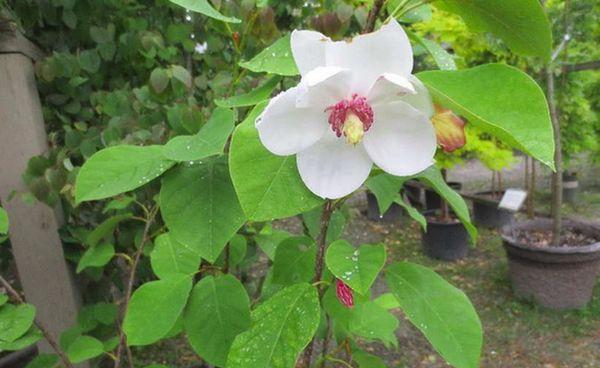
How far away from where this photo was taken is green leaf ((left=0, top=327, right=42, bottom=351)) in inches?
31.9

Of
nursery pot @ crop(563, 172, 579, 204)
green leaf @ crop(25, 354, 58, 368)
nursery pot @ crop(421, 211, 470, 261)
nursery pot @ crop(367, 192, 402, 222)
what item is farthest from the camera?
nursery pot @ crop(563, 172, 579, 204)

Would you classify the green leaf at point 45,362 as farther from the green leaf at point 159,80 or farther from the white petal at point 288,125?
the white petal at point 288,125

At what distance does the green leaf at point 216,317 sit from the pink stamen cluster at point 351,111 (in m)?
0.35

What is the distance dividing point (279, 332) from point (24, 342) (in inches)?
21.0

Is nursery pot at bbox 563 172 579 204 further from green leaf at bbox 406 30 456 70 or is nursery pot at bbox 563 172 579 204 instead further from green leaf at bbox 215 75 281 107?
green leaf at bbox 215 75 281 107

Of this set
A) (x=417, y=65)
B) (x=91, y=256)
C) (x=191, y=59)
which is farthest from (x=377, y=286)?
(x=91, y=256)

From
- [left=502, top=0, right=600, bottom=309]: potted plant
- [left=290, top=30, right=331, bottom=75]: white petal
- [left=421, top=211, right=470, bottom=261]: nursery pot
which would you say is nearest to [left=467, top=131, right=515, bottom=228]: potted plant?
[left=421, top=211, right=470, bottom=261]: nursery pot

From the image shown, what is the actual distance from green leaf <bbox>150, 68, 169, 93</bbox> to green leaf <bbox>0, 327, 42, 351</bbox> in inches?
20.9

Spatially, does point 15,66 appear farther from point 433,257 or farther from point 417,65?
point 433,257

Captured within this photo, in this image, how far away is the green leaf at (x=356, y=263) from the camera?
0.52 meters

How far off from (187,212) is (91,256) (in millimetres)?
686

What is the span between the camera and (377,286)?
3.00 m

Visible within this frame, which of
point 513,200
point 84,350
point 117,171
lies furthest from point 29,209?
point 513,200

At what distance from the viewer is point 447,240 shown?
3.44 metres
